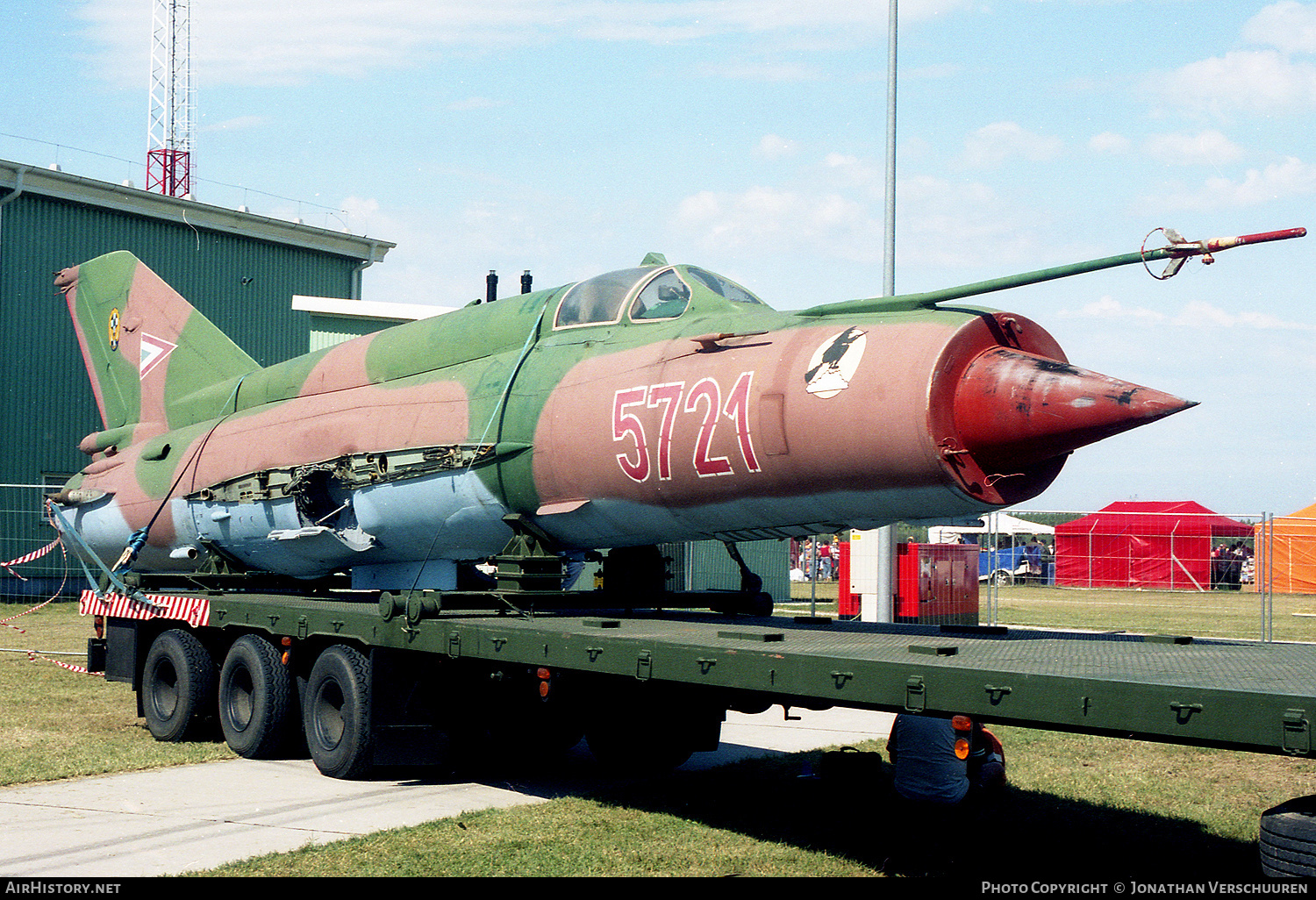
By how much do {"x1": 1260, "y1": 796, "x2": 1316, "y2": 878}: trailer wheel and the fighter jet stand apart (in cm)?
199

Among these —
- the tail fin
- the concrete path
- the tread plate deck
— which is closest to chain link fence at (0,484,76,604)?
the tail fin

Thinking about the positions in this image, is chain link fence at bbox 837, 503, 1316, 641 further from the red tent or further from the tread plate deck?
the tread plate deck

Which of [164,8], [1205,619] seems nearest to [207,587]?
[1205,619]

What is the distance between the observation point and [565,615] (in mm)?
8734

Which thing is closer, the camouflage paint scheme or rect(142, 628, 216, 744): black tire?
the camouflage paint scheme

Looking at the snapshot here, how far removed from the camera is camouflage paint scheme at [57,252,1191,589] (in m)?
6.33

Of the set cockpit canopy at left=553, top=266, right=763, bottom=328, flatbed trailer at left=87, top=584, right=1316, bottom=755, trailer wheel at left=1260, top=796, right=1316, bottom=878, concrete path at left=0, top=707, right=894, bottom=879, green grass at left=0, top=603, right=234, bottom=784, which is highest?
cockpit canopy at left=553, top=266, right=763, bottom=328

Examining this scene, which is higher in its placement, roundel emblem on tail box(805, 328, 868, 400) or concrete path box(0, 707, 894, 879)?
roundel emblem on tail box(805, 328, 868, 400)

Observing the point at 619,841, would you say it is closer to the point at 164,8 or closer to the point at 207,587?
the point at 207,587

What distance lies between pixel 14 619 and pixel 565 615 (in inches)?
662

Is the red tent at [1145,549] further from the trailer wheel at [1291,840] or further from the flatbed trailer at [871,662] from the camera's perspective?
the trailer wheel at [1291,840]

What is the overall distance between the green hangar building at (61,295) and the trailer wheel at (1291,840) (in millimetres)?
25756

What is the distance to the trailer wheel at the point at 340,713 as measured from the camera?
334 inches

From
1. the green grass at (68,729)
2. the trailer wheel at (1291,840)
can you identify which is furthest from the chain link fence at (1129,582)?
the trailer wheel at (1291,840)
